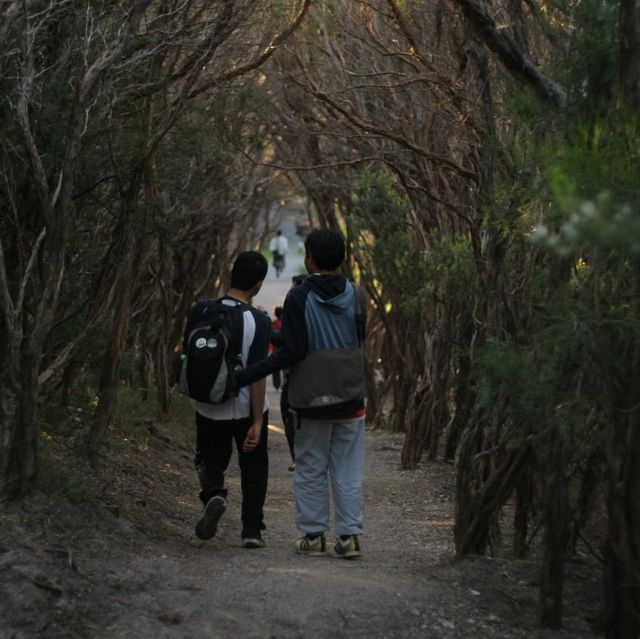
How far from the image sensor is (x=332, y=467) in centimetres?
820

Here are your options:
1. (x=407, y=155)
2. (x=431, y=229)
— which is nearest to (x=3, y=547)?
(x=407, y=155)

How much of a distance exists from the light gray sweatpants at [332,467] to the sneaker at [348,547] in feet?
0.15

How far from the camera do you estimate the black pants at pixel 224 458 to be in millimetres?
8281

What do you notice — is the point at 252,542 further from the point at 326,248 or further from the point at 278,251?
the point at 278,251

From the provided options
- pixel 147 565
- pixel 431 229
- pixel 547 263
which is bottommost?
pixel 147 565

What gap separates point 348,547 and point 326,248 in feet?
5.84

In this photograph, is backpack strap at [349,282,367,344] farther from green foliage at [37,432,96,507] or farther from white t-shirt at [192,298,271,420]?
green foliage at [37,432,96,507]

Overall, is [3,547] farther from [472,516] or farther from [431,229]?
[431,229]

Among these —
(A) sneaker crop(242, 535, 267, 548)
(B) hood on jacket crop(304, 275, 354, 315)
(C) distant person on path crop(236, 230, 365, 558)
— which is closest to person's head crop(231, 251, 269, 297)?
(C) distant person on path crop(236, 230, 365, 558)

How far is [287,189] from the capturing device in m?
26.0

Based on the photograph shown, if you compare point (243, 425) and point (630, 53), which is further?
point (243, 425)

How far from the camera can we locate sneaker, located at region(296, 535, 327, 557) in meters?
8.23

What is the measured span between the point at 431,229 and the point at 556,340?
1022 centimetres

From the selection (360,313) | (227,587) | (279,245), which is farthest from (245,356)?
(279,245)
